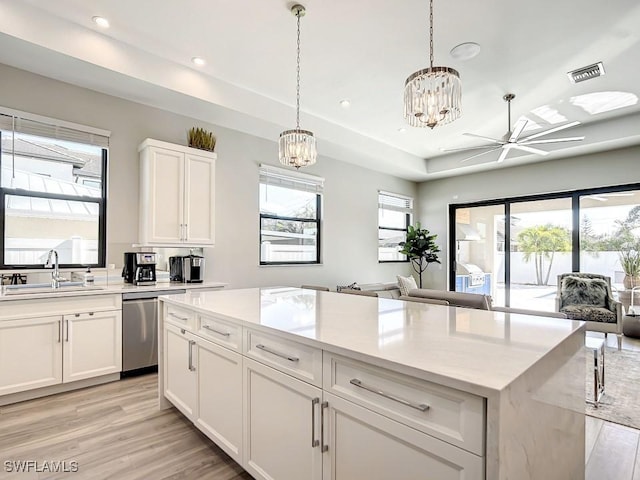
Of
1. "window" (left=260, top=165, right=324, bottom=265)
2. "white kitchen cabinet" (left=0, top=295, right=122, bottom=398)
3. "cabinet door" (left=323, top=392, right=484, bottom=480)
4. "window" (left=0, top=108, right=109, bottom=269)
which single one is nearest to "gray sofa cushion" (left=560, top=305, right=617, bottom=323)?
"window" (left=260, top=165, right=324, bottom=265)

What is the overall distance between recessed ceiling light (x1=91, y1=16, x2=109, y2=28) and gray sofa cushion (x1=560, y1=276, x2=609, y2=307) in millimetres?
6307

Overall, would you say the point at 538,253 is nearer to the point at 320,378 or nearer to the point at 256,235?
the point at 256,235

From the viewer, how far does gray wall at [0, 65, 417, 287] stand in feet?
10.9

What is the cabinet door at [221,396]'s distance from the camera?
1.75 metres

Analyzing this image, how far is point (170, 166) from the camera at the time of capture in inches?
146

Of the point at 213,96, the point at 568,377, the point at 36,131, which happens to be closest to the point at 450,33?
the point at 213,96

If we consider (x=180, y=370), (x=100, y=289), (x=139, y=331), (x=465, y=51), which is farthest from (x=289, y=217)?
(x=180, y=370)

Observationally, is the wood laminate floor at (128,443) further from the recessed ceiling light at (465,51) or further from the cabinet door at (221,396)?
the recessed ceiling light at (465,51)

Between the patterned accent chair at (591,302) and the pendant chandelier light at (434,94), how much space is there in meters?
3.43

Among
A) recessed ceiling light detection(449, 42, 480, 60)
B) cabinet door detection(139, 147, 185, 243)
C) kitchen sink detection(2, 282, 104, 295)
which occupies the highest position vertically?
recessed ceiling light detection(449, 42, 480, 60)

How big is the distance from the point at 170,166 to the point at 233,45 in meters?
1.38

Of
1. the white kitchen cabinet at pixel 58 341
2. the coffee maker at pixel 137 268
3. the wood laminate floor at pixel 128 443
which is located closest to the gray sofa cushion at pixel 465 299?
the wood laminate floor at pixel 128 443

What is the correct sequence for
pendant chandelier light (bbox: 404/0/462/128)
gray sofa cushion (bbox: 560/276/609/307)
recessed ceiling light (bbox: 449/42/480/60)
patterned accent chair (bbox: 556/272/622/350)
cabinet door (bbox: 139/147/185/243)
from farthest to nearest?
gray sofa cushion (bbox: 560/276/609/307) < patterned accent chair (bbox: 556/272/622/350) < cabinet door (bbox: 139/147/185/243) < recessed ceiling light (bbox: 449/42/480/60) < pendant chandelier light (bbox: 404/0/462/128)

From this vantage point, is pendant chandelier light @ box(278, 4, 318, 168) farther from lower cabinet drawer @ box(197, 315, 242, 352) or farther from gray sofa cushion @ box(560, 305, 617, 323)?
gray sofa cushion @ box(560, 305, 617, 323)
